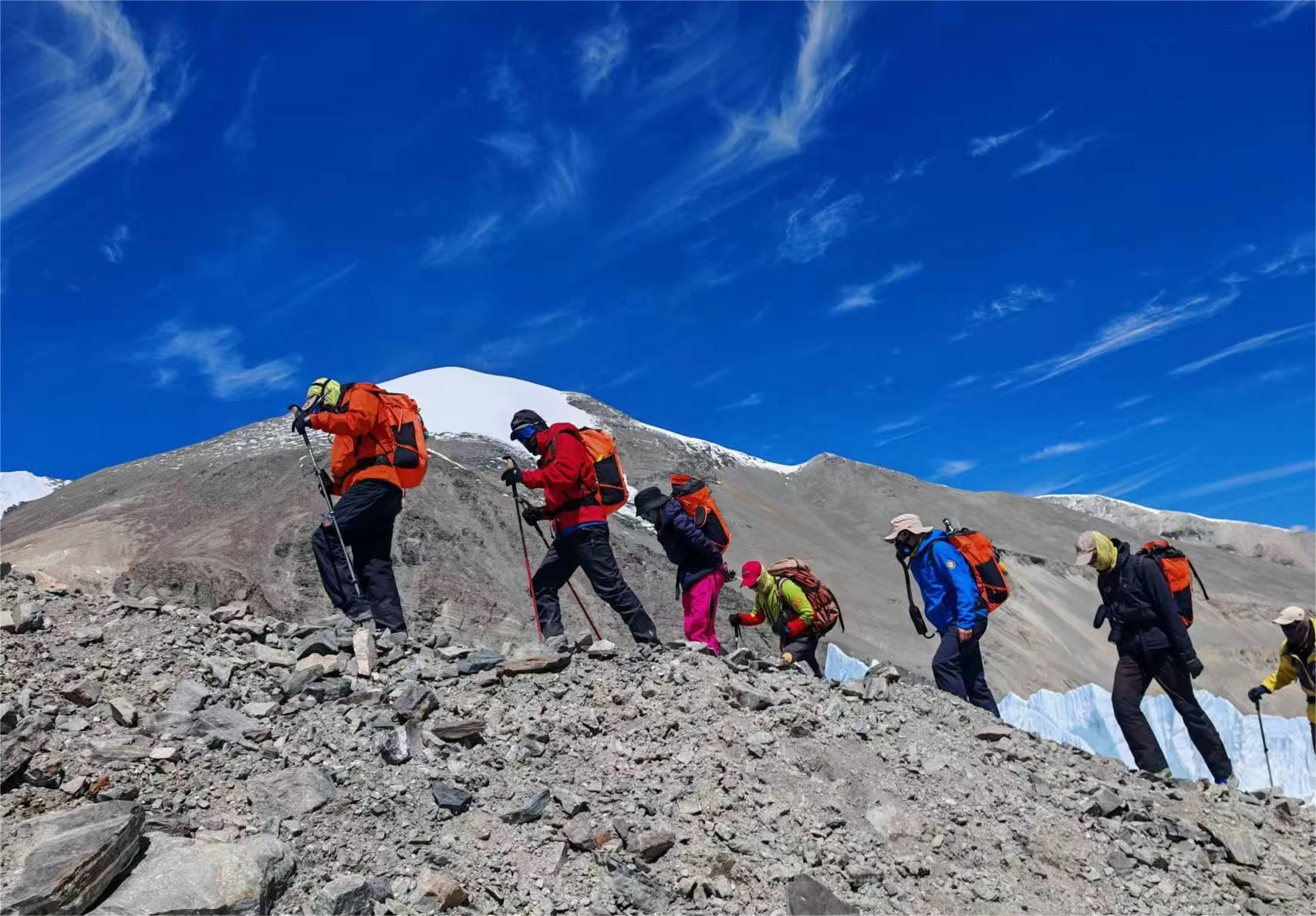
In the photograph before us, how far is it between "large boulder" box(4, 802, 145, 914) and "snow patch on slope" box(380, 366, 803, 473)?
38.8 meters

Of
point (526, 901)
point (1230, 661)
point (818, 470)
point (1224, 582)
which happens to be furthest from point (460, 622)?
point (1224, 582)

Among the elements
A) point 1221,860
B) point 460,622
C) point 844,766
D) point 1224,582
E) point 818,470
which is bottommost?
point 1221,860

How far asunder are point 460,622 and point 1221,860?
1953 centimetres

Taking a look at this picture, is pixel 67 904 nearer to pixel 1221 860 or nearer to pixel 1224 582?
pixel 1221 860

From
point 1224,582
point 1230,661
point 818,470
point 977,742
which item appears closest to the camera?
point 977,742

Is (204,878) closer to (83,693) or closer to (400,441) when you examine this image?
(83,693)

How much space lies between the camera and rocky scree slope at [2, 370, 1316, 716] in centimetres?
2553

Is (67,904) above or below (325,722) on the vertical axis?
below

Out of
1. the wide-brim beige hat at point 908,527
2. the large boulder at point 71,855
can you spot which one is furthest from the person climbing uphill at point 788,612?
the large boulder at point 71,855

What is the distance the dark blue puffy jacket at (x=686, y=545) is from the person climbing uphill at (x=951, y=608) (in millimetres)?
1599

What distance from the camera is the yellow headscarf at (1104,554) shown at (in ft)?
27.6

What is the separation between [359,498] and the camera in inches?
304

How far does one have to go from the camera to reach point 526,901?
439 centimetres

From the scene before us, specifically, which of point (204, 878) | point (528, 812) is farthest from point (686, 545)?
point (204, 878)
